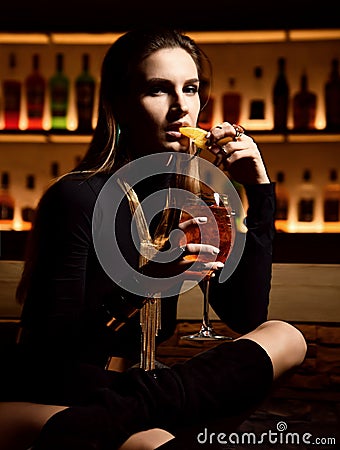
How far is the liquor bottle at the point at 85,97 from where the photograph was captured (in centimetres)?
289

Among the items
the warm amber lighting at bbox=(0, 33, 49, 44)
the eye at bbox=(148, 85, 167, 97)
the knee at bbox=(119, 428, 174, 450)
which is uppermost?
the warm amber lighting at bbox=(0, 33, 49, 44)

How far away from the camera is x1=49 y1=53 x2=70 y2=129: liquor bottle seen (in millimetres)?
2990

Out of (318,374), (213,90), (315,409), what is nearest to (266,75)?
(213,90)

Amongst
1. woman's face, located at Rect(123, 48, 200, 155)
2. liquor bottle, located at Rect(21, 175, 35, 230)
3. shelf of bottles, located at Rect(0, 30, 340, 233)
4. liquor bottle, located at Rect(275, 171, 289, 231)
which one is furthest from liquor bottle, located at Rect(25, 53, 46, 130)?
woman's face, located at Rect(123, 48, 200, 155)

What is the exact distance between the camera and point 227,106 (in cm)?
305

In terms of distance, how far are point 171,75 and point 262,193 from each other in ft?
1.05

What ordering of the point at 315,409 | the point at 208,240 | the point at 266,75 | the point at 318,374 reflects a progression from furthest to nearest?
the point at 266,75
the point at 318,374
the point at 315,409
the point at 208,240

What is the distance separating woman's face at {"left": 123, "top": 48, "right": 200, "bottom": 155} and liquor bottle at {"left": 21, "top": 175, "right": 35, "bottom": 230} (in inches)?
62.5

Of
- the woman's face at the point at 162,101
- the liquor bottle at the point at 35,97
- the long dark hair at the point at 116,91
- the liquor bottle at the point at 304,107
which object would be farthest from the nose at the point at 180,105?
the liquor bottle at the point at 35,97

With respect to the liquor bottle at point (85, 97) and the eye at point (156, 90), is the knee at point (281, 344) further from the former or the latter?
the liquor bottle at point (85, 97)

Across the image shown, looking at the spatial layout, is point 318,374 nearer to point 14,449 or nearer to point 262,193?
point 262,193

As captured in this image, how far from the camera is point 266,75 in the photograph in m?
3.11

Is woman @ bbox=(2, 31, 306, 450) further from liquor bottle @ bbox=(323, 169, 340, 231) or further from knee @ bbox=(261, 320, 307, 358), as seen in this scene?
liquor bottle @ bbox=(323, 169, 340, 231)

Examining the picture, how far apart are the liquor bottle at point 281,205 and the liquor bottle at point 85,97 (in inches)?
32.9
